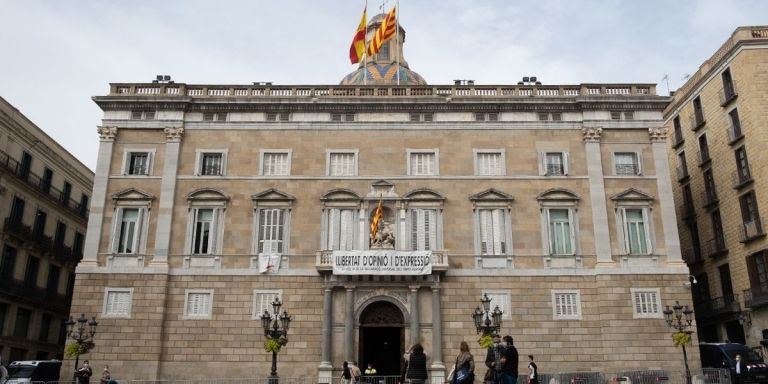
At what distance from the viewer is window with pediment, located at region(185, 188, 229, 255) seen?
31.4 metres

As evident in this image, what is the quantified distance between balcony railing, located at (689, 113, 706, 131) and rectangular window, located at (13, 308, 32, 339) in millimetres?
40757

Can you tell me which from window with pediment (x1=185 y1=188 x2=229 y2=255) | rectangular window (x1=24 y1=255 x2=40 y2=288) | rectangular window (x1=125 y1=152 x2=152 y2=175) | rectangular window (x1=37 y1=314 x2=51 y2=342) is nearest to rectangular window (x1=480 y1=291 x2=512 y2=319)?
window with pediment (x1=185 y1=188 x2=229 y2=255)

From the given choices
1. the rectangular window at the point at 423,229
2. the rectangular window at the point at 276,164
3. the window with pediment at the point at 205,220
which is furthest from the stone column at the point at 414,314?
the window with pediment at the point at 205,220

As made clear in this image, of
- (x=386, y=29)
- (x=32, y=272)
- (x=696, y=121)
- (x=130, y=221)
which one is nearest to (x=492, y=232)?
(x=386, y=29)

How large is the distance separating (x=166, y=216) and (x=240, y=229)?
357cm

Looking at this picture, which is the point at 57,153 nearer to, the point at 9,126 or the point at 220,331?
the point at 9,126

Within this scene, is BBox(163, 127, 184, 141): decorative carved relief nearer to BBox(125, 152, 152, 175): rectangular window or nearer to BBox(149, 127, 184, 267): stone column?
BBox(149, 127, 184, 267): stone column

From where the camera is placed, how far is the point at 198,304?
101 ft

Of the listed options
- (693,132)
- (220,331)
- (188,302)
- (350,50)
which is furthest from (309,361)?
(693,132)

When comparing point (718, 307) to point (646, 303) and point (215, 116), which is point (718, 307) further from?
point (215, 116)

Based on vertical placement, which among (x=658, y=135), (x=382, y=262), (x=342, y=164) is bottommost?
(x=382, y=262)

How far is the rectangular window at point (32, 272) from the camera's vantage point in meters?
38.6

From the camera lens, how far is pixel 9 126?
37.5m

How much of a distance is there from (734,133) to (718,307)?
9554mm
